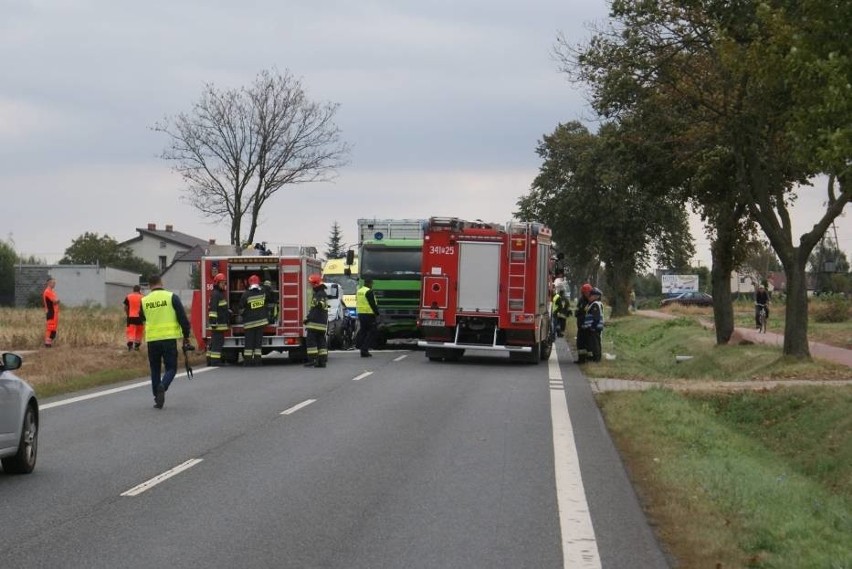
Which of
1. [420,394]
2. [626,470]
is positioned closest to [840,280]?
[420,394]

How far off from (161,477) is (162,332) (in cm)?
657

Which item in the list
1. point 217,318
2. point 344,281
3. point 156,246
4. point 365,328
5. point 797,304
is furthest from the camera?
point 156,246

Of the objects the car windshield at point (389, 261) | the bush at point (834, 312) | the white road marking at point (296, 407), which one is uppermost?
the car windshield at point (389, 261)

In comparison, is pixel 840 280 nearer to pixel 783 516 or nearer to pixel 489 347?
pixel 489 347

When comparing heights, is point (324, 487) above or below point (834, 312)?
below

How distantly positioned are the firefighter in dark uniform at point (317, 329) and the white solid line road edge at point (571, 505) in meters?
10.0

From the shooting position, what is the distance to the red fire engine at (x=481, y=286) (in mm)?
27812

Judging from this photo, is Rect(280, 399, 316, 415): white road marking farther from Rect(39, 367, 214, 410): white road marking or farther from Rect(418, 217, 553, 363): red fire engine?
Rect(418, 217, 553, 363): red fire engine

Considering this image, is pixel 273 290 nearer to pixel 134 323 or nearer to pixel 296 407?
pixel 134 323

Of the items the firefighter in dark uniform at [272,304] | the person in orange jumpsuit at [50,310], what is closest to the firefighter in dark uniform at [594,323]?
the firefighter in dark uniform at [272,304]

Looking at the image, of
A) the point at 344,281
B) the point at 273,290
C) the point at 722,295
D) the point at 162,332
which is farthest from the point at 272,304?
the point at 722,295

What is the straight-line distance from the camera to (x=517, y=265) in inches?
1099

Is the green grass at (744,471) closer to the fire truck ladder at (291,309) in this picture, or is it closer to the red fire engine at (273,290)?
the fire truck ladder at (291,309)

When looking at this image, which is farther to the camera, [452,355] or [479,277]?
[452,355]
